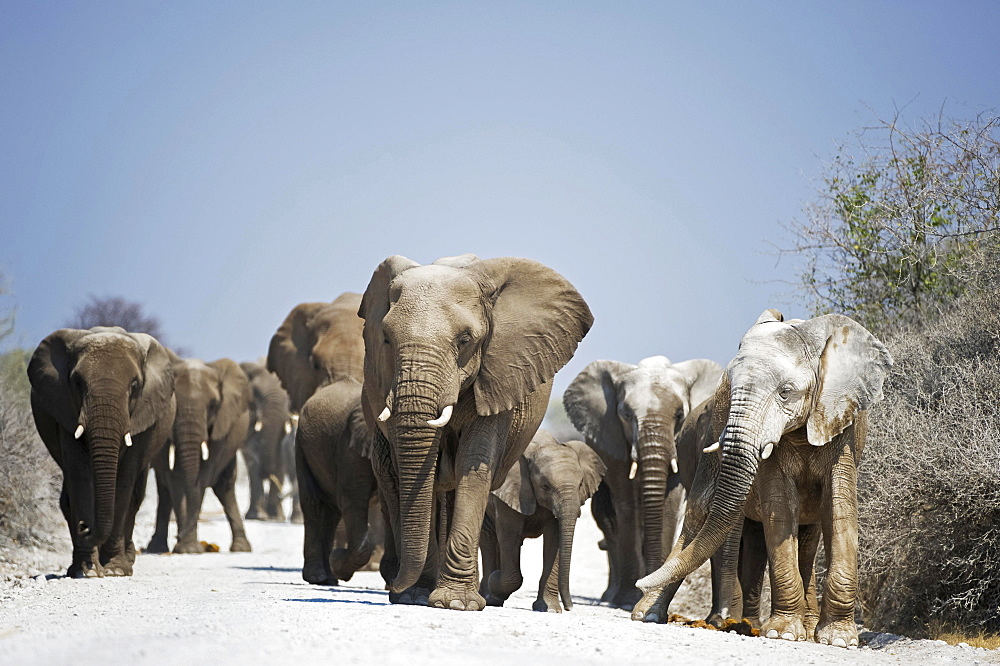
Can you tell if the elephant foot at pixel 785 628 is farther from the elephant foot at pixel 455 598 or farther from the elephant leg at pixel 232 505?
the elephant leg at pixel 232 505

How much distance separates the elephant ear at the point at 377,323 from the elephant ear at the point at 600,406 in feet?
18.6

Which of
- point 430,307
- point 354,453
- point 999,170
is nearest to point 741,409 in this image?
point 430,307

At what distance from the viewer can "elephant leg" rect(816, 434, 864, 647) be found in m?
8.95

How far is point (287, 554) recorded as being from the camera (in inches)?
806

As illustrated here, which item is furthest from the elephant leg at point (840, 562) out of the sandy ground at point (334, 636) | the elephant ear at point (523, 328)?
the elephant ear at point (523, 328)

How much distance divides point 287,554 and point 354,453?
8.75 metres

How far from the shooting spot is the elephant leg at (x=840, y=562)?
29.4 ft

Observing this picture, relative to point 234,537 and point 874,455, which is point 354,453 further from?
point 234,537

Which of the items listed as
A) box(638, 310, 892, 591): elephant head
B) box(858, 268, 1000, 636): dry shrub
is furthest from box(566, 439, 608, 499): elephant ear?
box(638, 310, 892, 591): elephant head

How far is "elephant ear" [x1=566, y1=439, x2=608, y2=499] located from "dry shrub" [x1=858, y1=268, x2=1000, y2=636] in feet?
8.04

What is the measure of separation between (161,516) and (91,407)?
297 inches

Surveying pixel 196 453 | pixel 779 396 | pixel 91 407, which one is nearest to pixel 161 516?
pixel 196 453

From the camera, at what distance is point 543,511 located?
1241cm

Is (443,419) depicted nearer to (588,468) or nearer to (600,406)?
(588,468)
